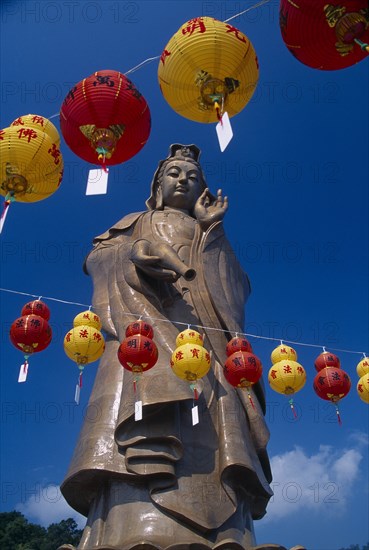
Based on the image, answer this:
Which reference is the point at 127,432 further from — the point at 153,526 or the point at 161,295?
the point at 161,295

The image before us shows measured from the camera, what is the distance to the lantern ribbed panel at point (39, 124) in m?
5.54

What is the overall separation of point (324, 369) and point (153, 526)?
2778mm

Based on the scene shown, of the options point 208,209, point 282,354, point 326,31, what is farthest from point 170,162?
point 326,31

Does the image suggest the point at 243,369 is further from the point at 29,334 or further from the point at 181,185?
the point at 181,185

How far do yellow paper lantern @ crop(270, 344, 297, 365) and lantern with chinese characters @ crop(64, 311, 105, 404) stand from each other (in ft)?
7.32

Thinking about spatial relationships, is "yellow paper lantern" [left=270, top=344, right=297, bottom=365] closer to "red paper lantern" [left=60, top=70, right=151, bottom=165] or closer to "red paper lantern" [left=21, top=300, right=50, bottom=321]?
"red paper lantern" [left=21, top=300, right=50, bottom=321]

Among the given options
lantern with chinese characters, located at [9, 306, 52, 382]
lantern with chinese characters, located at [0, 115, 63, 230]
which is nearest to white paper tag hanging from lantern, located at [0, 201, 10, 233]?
lantern with chinese characters, located at [0, 115, 63, 230]

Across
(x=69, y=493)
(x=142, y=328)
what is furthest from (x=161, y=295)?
(x=69, y=493)

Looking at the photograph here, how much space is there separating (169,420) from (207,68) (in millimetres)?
4144

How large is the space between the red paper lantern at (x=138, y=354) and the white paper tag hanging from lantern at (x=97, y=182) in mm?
2322

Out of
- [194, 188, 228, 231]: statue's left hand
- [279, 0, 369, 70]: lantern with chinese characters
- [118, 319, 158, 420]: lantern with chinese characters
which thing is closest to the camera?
[279, 0, 369, 70]: lantern with chinese characters

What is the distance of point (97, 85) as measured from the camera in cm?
531

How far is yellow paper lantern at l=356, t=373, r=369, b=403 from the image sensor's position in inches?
283

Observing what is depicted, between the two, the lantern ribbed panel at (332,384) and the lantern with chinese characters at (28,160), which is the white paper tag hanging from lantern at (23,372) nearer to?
the lantern with chinese characters at (28,160)
